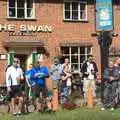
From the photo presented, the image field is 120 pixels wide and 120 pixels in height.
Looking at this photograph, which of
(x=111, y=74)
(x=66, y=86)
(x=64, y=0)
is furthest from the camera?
(x=64, y=0)

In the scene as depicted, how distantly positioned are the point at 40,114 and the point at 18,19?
12473 mm

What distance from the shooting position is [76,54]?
31953 millimetres

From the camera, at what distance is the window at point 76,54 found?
31.7 m

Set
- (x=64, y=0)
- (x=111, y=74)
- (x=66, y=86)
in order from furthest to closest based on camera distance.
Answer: (x=64, y=0) < (x=66, y=86) < (x=111, y=74)

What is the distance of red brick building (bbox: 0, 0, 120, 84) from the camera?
3020cm

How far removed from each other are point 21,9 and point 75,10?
10.7ft

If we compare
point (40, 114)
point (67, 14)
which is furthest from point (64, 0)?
point (40, 114)

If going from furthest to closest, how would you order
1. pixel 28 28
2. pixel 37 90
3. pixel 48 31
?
1. pixel 48 31
2. pixel 28 28
3. pixel 37 90

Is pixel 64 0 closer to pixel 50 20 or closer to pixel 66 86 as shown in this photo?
pixel 50 20

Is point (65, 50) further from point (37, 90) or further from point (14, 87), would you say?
point (14, 87)

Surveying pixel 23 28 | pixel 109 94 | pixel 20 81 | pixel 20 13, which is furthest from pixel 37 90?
pixel 20 13

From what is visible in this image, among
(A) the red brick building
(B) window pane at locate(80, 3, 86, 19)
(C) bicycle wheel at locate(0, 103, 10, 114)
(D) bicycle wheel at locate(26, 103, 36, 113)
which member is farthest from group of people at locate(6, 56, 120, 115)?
(B) window pane at locate(80, 3, 86, 19)

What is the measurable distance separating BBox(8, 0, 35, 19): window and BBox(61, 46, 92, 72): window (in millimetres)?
2711

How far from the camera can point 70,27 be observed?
3203cm
